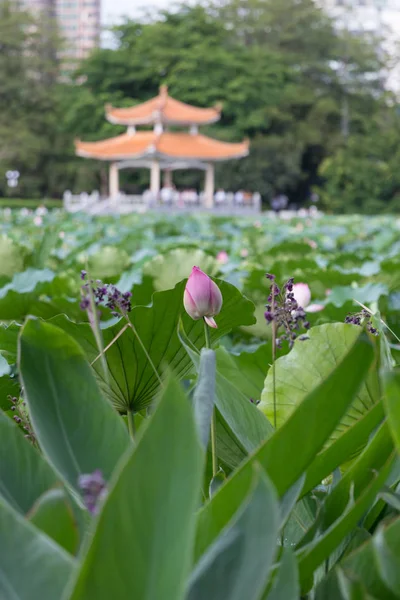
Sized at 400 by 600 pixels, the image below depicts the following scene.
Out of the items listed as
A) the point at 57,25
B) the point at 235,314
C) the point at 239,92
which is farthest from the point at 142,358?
the point at 57,25

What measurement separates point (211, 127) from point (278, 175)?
259cm

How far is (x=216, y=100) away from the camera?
79.9 feet

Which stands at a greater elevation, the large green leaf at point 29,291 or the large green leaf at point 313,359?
the large green leaf at point 313,359

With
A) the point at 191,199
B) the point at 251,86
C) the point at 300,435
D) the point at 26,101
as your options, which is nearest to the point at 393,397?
the point at 300,435

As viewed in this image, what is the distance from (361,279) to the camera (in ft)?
5.26

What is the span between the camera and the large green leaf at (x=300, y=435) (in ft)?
0.87

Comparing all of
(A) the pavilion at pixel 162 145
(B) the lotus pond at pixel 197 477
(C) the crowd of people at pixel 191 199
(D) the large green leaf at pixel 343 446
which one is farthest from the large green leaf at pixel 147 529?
(A) the pavilion at pixel 162 145

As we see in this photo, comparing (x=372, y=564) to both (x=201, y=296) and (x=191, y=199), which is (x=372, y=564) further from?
(x=191, y=199)

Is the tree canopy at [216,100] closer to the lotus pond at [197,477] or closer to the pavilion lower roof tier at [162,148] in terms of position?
the pavilion lower roof tier at [162,148]

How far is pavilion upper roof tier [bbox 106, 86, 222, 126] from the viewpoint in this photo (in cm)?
2077

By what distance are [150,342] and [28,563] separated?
39 cm

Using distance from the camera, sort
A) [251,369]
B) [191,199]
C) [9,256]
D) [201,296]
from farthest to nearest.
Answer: [191,199] → [9,256] → [251,369] → [201,296]

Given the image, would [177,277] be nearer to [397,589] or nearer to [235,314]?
[235,314]

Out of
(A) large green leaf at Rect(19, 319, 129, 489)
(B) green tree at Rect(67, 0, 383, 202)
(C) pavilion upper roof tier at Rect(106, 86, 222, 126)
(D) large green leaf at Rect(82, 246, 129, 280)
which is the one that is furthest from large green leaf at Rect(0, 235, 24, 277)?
(B) green tree at Rect(67, 0, 383, 202)
